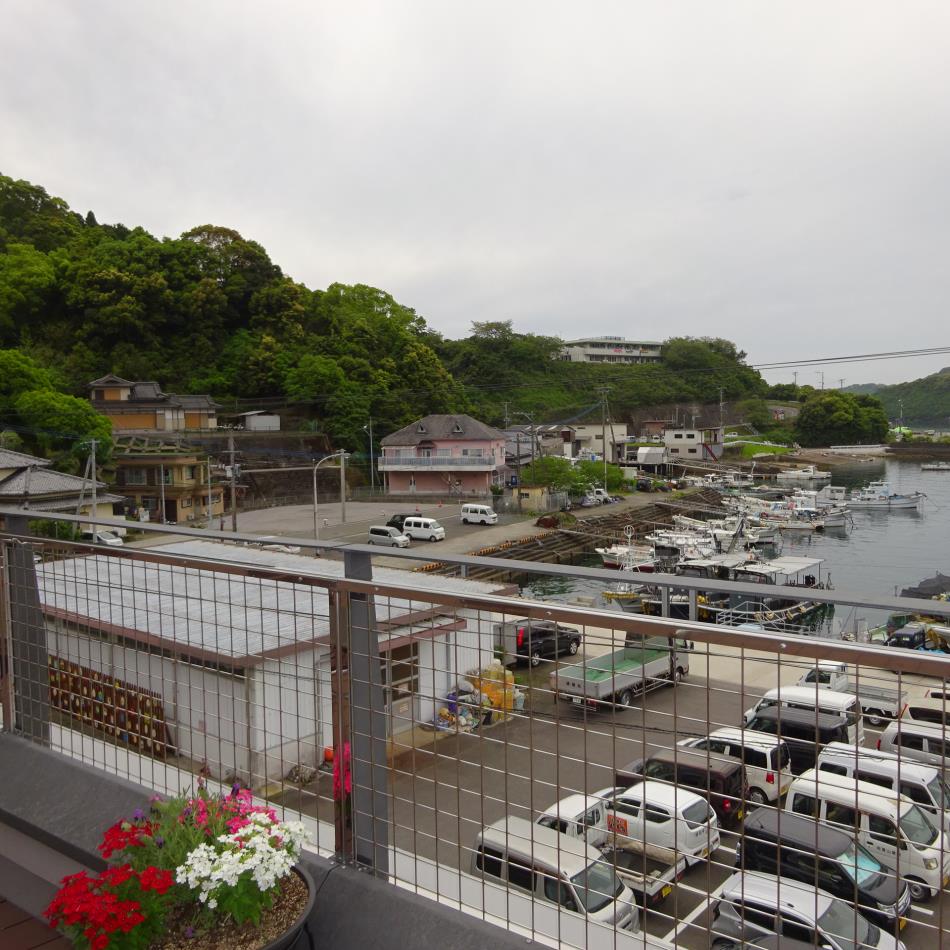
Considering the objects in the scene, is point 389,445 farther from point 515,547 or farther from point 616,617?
point 616,617

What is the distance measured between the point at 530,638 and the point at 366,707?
1.43 feet

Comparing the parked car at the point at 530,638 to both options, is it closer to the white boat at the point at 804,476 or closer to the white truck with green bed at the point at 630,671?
the white truck with green bed at the point at 630,671

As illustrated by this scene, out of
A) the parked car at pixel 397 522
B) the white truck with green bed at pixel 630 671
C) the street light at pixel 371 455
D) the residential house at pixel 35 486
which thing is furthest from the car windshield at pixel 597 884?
the street light at pixel 371 455

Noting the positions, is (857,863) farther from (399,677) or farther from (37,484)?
(37,484)

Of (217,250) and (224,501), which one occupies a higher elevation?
(217,250)

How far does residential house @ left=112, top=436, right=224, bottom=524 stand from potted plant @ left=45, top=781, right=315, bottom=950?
2082 cm

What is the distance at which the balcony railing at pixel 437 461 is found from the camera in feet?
89.8

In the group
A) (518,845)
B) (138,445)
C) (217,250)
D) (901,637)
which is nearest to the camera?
(518,845)

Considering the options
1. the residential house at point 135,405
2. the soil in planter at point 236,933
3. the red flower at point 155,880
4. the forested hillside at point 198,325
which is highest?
the forested hillside at point 198,325

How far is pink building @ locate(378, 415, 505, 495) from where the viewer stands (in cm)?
2736

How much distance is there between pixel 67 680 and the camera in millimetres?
2107

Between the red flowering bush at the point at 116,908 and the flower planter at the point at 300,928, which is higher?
the red flowering bush at the point at 116,908

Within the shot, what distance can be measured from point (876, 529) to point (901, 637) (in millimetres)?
17594

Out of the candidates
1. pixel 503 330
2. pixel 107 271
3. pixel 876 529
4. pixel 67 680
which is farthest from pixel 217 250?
pixel 67 680
